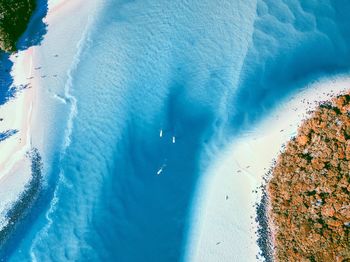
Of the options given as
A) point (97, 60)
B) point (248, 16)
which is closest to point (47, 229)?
point (97, 60)

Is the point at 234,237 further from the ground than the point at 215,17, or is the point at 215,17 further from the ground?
the point at 215,17

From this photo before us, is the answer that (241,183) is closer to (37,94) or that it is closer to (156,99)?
(156,99)

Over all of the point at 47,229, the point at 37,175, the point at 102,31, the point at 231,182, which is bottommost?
the point at 231,182

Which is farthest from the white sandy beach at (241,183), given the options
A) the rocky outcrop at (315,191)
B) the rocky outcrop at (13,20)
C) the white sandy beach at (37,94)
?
the rocky outcrop at (13,20)

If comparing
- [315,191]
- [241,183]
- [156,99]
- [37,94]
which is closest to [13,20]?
[37,94]

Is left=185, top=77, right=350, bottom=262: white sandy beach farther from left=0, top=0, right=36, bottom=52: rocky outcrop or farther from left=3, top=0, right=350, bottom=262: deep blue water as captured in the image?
left=0, top=0, right=36, bottom=52: rocky outcrop

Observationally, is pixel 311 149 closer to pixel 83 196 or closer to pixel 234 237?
pixel 234 237
